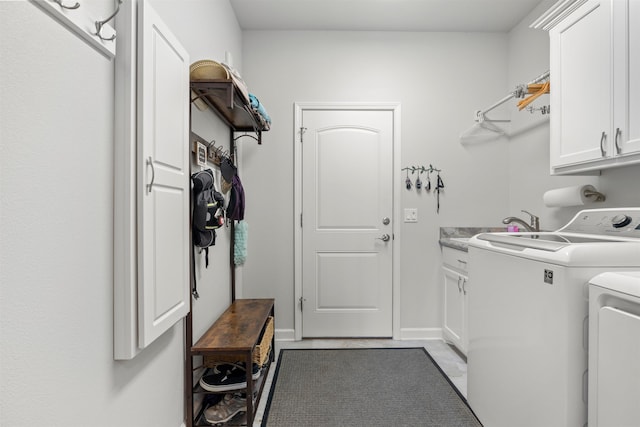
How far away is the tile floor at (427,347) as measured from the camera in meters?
2.21

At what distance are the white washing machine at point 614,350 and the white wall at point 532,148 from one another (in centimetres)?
129

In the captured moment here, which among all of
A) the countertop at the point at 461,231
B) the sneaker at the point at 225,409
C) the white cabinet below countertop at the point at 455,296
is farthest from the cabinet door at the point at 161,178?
the countertop at the point at 461,231

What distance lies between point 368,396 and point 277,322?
115 centimetres

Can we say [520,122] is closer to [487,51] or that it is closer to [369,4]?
[487,51]

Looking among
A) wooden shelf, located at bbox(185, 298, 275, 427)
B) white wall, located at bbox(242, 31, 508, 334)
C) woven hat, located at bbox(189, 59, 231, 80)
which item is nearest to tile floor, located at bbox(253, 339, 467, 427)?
white wall, located at bbox(242, 31, 508, 334)

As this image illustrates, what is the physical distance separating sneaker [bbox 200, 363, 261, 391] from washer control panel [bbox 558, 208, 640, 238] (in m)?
1.95

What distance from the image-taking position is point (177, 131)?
1413 mm

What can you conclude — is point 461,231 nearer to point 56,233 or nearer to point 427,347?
point 427,347

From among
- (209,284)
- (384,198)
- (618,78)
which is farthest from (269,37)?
(618,78)

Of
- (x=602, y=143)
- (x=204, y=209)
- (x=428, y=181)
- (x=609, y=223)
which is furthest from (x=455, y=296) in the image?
(x=204, y=209)

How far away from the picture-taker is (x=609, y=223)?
1628 millimetres

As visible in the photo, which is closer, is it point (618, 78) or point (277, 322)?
point (618, 78)

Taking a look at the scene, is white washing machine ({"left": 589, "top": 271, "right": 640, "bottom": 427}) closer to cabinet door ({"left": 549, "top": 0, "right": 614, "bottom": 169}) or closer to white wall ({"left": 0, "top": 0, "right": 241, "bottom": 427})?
cabinet door ({"left": 549, "top": 0, "right": 614, "bottom": 169})

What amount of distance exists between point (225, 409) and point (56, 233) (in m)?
1.33
